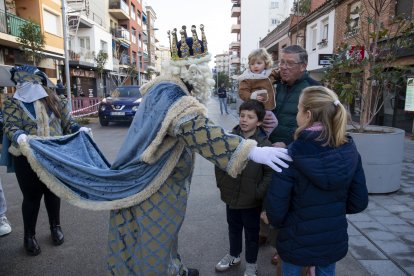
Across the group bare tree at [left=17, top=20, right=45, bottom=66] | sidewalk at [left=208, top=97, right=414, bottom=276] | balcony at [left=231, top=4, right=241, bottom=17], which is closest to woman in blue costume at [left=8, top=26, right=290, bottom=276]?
sidewalk at [left=208, top=97, right=414, bottom=276]

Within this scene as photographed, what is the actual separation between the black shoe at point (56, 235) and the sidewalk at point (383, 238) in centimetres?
215

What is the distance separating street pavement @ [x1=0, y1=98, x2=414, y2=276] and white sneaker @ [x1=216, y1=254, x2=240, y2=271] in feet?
0.15

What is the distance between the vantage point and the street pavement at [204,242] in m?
2.91

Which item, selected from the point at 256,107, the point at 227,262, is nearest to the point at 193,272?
the point at 227,262

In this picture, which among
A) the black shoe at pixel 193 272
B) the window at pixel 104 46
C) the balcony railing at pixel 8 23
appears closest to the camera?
the black shoe at pixel 193 272

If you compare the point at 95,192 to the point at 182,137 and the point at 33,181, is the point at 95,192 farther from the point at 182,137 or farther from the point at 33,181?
the point at 33,181

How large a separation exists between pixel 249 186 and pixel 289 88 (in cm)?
96

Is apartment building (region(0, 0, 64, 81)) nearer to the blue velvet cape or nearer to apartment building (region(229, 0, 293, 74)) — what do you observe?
the blue velvet cape

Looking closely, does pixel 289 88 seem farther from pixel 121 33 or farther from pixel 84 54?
pixel 121 33

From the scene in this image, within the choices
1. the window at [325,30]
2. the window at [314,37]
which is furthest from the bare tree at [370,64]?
the window at [314,37]

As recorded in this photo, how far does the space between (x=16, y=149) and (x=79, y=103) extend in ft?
48.3

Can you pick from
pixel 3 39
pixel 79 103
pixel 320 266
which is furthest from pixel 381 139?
pixel 3 39

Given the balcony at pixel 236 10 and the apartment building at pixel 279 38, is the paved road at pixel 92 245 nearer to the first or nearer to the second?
the apartment building at pixel 279 38

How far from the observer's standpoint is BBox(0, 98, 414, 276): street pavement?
291cm
